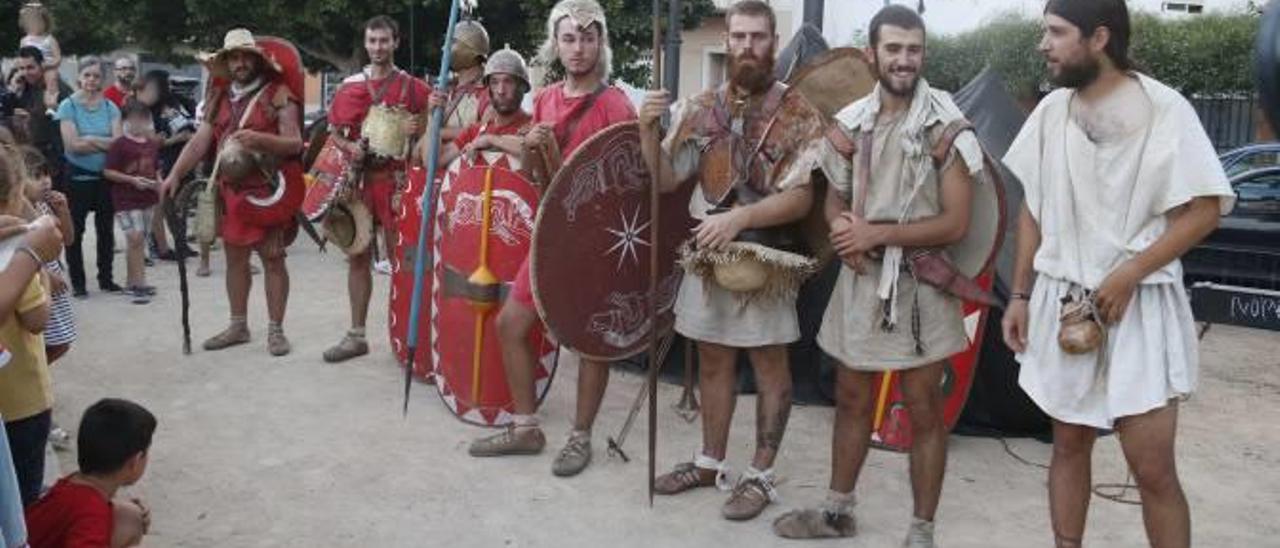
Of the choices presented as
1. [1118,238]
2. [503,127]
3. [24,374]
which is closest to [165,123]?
[503,127]

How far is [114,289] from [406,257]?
126 inches

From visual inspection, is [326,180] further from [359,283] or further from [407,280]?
[407,280]

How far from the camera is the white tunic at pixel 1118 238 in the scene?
2768 millimetres

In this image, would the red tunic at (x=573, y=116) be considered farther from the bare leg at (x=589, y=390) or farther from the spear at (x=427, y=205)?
the spear at (x=427, y=205)

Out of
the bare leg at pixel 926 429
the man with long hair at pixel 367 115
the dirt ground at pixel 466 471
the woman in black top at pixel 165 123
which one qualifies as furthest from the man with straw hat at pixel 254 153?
the bare leg at pixel 926 429

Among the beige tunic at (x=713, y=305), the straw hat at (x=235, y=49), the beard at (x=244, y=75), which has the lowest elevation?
the beige tunic at (x=713, y=305)

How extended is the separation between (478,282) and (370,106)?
153 cm

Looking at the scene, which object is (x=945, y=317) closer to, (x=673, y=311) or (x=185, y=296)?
(x=673, y=311)

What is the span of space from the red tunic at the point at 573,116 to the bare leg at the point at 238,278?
2170 millimetres

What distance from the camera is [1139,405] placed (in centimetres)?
282

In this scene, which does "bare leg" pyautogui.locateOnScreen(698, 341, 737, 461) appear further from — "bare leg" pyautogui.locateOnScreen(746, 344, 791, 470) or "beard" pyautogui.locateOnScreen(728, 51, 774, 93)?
"beard" pyautogui.locateOnScreen(728, 51, 774, 93)

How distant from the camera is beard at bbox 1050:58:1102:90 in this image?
2.88m

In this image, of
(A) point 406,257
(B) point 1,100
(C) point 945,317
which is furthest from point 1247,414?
(B) point 1,100

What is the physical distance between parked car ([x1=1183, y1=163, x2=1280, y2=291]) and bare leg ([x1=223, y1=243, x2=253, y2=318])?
17.3 feet
